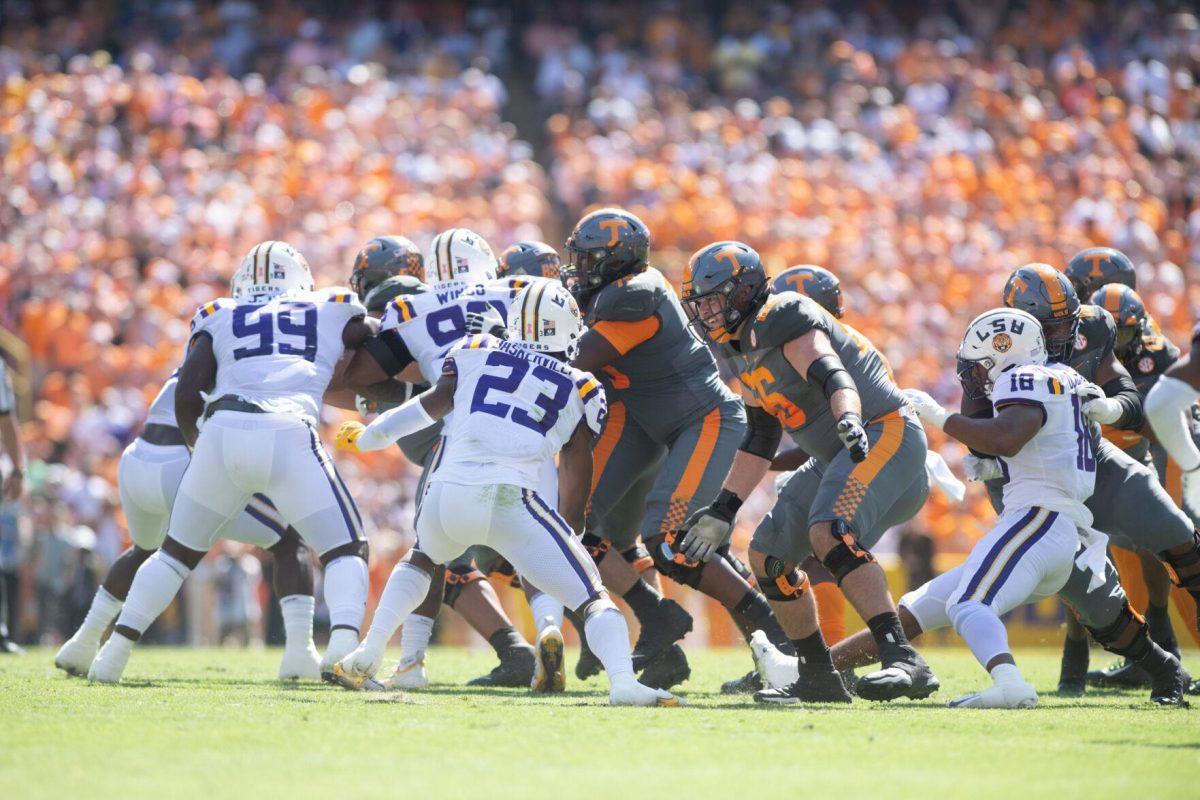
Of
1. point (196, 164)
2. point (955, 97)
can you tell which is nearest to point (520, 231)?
point (196, 164)

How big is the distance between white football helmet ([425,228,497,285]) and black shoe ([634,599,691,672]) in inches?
69.4

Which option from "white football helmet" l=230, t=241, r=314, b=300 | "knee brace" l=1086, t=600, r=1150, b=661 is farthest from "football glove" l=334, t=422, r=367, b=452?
"knee brace" l=1086, t=600, r=1150, b=661

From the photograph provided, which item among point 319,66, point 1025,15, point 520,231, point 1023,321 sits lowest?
point 1023,321

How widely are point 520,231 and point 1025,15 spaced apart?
35.8 feet

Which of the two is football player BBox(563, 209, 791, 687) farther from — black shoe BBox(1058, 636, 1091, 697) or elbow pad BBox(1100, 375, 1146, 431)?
elbow pad BBox(1100, 375, 1146, 431)

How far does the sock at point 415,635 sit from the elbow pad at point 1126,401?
307 cm

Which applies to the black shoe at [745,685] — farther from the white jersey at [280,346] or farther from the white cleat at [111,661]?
the white cleat at [111,661]

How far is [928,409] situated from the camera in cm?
623

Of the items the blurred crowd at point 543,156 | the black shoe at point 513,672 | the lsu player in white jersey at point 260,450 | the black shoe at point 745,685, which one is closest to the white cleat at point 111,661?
the lsu player in white jersey at point 260,450

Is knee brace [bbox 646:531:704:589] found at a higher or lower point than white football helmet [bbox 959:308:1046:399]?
lower

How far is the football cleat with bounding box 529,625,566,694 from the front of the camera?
6.43m

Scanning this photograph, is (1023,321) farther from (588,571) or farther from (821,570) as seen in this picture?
(588,571)

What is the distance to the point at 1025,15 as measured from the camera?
24.4 metres

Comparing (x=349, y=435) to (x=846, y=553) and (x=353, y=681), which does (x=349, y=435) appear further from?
(x=846, y=553)
